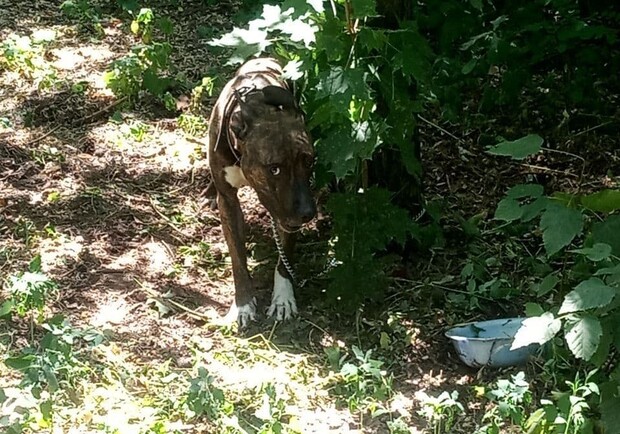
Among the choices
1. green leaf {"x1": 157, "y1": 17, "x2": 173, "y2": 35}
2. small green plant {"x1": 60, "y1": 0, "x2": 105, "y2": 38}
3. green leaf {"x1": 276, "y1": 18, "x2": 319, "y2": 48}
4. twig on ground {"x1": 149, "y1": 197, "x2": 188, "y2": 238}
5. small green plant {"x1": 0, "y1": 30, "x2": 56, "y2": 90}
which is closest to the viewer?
green leaf {"x1": 276, "y1": 18, "x2": 319, "y2": 48}

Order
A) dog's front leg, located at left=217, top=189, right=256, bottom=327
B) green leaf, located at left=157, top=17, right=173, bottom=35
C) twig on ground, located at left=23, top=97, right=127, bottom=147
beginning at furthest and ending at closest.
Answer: green leaf, located at left=157, top=17, right=173, bottom=35
twig on ground, located at left=23, top=97, right=127, bottom=147
dog's front leg, located at left=217, top=189, right=256, bottom=327

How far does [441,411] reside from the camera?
398cm

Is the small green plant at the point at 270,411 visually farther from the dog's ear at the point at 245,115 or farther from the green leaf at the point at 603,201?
the green leaf at the point at 603,201

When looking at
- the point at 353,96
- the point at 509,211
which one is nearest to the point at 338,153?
the point at 353,96

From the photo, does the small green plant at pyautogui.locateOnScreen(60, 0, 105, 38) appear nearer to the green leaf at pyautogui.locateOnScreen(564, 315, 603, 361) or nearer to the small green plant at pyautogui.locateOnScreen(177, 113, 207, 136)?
the small green plant at pyautogui.locateOnScreen(177, 113, 207, 136)

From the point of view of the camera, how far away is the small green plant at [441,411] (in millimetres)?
3975

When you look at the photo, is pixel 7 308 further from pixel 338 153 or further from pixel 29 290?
pixel 338 153

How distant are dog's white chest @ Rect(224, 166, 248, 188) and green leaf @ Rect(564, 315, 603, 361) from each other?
204 centimetres

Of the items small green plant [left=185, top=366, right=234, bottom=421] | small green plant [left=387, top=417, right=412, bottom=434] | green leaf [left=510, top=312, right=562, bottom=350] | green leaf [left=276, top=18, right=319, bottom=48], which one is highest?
green leaf [left=276, top=18, right=319, bottom=48]

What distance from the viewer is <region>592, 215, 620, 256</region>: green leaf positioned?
11.8 feet

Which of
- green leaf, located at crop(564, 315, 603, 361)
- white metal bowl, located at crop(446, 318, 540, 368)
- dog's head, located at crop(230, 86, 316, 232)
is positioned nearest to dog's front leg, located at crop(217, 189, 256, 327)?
dog's head, located at crop(230, 86, 316, 232)

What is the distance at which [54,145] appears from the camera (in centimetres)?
638

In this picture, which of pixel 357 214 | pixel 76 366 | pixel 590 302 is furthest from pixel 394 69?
pixel 76 366

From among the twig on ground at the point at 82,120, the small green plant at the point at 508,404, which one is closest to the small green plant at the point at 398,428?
the small green plant at the point at 508,404
